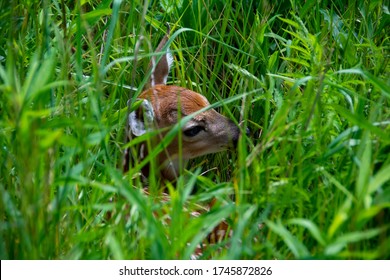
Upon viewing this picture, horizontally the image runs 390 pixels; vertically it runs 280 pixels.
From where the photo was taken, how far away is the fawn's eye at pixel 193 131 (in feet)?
14.4

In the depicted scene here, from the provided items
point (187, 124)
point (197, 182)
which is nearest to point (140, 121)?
point (187, 124)

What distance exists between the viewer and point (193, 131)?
14.5 ft

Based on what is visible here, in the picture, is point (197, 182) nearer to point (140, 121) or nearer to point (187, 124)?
point (140, 121)

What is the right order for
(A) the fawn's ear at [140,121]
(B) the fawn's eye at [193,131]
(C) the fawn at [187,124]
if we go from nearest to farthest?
(A) the fawn's ear at [140,121] < (C) the fawn at [187,124] < (B) the fawn's eye at [193,131]

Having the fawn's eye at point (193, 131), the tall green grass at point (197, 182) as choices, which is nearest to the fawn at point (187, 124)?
the fawn's eye at point (193, 131)

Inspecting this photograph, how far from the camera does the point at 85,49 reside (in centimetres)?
512

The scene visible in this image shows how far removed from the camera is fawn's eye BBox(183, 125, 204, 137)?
439 cm

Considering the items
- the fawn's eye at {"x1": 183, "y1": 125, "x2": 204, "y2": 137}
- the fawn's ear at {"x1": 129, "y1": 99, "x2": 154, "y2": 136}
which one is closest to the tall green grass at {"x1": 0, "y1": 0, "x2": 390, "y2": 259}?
the fawn's ear at {"x1": 129, "y1": 99, "x2": 154, "y2": 136}

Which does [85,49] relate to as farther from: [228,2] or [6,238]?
[6,238]

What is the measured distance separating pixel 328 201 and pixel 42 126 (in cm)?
89

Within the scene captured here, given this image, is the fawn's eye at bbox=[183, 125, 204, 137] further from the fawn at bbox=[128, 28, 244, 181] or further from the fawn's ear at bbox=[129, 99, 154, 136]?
the fawn's ear at bbox=[129, 99, 154, 136]

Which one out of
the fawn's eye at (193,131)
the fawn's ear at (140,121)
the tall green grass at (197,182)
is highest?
the tall green grass at (197,182)

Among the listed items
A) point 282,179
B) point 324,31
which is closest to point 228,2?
point 324,31

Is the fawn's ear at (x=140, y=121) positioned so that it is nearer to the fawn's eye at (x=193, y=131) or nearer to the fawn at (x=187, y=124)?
the fawn at (x=187, y=124)
